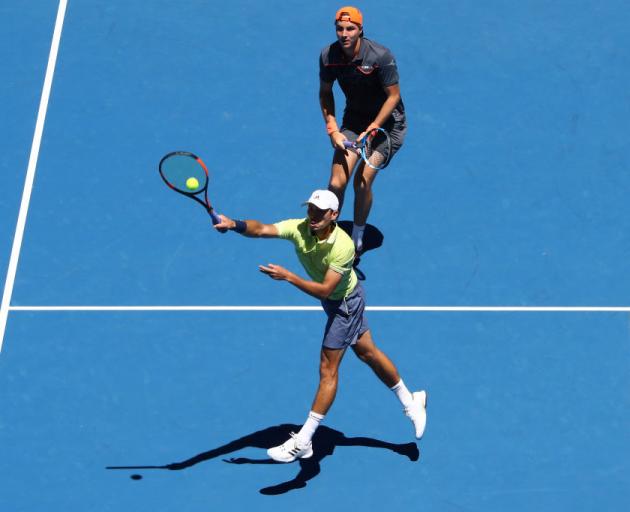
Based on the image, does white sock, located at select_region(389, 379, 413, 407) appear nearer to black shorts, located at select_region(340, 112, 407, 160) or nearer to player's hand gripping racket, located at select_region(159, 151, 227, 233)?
player's hand gripping racket, located at select_region(159, 151, 227, 233)

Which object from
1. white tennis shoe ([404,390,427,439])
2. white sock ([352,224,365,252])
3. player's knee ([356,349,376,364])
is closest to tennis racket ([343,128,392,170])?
→ white sock ([352,224,365,252])

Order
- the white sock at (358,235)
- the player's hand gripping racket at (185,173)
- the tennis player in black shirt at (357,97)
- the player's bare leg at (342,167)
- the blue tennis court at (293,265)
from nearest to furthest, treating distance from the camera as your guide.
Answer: the player's hand gripping racket at (185,173), the blue tennis court at (293,265), the tennis player in black shirt at (357,97), the player's bare leg at (342,167), the white sock at (358,235)

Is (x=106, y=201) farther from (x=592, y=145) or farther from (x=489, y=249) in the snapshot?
(x=592, y=145)

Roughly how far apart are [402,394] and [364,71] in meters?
2.69

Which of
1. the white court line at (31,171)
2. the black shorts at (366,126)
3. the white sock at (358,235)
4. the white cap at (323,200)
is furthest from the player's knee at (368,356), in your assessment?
the white court line at (31,171)

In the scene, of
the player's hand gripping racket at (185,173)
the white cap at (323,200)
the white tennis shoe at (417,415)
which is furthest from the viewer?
the white tennis shoe at (417,415)

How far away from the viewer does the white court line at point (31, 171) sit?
1046cm

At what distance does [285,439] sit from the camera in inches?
378

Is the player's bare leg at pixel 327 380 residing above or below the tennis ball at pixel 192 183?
below

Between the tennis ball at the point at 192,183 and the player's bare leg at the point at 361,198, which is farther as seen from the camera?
the player's bare leg at the point at 361,198

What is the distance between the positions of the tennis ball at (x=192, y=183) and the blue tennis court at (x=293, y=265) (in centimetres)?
163

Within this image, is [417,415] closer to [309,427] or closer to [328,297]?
[309,427]

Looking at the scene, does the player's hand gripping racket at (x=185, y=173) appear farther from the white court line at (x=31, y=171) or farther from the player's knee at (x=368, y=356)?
the white court line at (x=31, y=171)

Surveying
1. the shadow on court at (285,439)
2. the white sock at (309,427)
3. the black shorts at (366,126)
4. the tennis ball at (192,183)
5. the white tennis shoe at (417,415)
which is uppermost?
the black shorts at (366,126)
